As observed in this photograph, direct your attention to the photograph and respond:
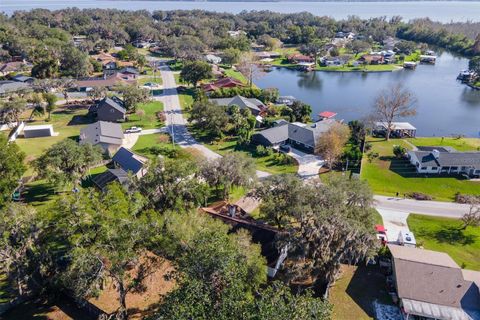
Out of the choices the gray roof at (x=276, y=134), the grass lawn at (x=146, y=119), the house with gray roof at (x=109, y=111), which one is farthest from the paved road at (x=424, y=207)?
the house with gray roof at (x=109, y=111)

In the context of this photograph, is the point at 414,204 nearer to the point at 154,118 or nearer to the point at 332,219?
the point at 332,219

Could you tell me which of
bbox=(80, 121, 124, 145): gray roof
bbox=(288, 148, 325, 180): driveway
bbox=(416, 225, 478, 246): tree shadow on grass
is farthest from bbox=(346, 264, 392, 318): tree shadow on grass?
bbox=(80, 121, 124, 145): gray roof

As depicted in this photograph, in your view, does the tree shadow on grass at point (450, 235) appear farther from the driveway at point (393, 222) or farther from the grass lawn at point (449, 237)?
the driveway at point (393, 222)

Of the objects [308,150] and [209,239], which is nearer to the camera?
[209,239]

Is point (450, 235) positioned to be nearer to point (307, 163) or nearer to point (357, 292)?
point (357, 292)

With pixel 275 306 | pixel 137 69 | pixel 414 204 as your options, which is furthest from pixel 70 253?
pixel 137 69
